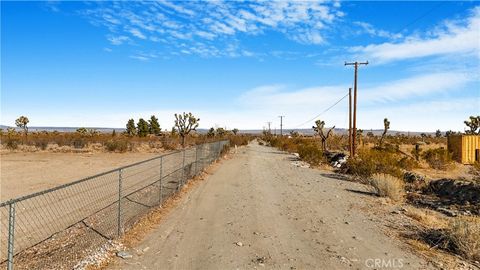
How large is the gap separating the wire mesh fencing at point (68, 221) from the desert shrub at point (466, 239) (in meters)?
6.96

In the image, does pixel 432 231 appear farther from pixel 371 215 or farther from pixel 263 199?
pixel 263 199

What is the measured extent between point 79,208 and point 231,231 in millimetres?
5784

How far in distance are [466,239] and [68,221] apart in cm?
963

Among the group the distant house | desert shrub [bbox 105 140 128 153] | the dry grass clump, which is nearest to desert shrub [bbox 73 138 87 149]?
desert shrub [bbox 105 140 128 153]

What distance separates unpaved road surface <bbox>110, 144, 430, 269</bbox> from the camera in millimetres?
7613

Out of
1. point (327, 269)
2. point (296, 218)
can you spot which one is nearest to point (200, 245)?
point (327, 269)

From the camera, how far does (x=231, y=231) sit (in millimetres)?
9859

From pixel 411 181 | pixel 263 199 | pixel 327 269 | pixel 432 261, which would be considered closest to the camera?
pixel 327 269

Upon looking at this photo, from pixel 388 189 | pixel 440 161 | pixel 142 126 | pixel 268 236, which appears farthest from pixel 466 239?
pixel 142 126

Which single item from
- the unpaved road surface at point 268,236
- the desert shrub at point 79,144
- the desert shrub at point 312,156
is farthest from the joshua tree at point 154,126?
the unpaved road surface at point 268,236

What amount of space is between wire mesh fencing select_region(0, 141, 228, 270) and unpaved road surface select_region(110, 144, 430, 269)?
34.7 inches

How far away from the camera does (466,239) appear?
27.0 feet

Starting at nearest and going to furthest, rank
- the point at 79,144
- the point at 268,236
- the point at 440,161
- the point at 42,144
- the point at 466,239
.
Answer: the point at 466,239
the point at 268,236
the point at 440,161
the point at 42,144
the point at 79,144

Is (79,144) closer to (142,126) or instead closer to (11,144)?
(11,144)
